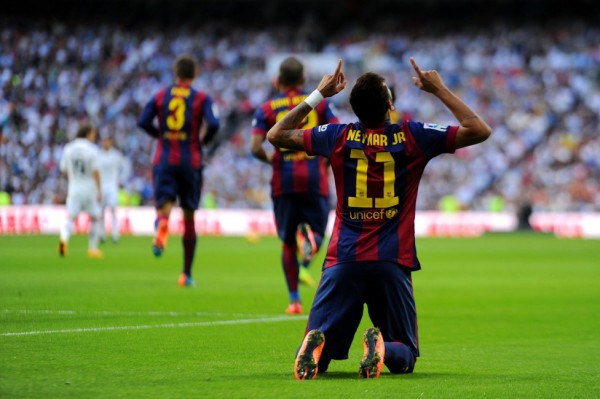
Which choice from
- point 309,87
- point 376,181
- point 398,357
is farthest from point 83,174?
point 309,87

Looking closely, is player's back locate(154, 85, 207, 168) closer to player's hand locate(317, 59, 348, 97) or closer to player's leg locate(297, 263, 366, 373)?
player's hand locate(317, 59, 348, 97)

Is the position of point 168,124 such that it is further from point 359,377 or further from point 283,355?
point 359,377

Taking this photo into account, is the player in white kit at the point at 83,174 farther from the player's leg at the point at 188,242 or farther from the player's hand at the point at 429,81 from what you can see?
the player's hand at the point at 429,81

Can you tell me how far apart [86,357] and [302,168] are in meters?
4.55

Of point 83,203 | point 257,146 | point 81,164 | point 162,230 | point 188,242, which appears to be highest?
point 81,164

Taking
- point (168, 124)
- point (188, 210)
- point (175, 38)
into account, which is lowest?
point (188, 210)

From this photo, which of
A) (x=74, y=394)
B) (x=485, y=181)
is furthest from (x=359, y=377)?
(x=485, y=181)

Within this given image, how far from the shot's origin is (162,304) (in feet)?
37.1

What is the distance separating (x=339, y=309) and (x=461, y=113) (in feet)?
4.26

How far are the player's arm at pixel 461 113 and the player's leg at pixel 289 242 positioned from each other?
4.66m

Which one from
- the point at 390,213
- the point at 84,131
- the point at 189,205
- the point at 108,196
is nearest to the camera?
the point at 390,213

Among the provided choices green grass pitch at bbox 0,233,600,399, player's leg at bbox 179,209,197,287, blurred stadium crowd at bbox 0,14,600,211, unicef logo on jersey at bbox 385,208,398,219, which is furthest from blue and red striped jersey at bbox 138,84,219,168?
blurred stadium crowd at bbox 0,14,600,211

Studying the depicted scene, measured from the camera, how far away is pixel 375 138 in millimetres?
6578

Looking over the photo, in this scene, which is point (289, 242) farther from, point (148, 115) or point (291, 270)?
point (148, 115)
